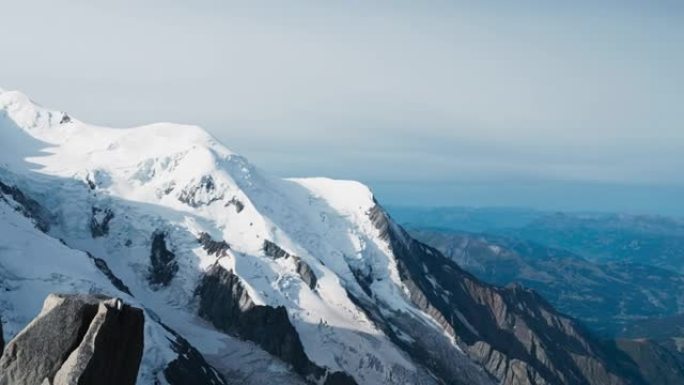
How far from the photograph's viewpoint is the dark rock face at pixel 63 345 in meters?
24.5

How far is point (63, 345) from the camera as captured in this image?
81.3ft

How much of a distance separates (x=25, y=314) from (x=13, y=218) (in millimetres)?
47022

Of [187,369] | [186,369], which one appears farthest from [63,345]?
[187,369]

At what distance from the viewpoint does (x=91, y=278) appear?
178 m

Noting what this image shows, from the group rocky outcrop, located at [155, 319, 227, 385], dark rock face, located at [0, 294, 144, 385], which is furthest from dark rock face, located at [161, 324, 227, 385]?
dark rock face, located at [0, 294, 144, 385]

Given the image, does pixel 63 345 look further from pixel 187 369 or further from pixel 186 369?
pixel 187 369

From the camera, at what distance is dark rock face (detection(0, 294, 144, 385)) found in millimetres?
24484

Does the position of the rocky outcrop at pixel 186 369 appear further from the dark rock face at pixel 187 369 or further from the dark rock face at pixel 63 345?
the dark rock face at pixel 63 345

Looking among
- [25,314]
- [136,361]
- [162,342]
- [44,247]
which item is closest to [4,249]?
[44,247]

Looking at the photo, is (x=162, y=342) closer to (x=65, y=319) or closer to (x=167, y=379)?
(x=167, y=379)

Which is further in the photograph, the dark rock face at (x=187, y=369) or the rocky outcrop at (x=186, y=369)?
the dark rock face at (x=187, y=369)

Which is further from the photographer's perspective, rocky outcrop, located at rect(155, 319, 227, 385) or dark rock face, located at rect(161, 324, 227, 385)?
dark rock face, located at rect(161, 324, 227, 385)

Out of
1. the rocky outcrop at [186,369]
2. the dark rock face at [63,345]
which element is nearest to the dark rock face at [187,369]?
the rocky outcrop at [186,369]

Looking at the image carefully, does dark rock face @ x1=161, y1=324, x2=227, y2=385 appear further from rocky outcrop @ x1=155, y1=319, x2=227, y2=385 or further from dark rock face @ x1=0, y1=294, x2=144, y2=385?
dark rock face @ x1=0, y1=294, x2=144, y2=385
